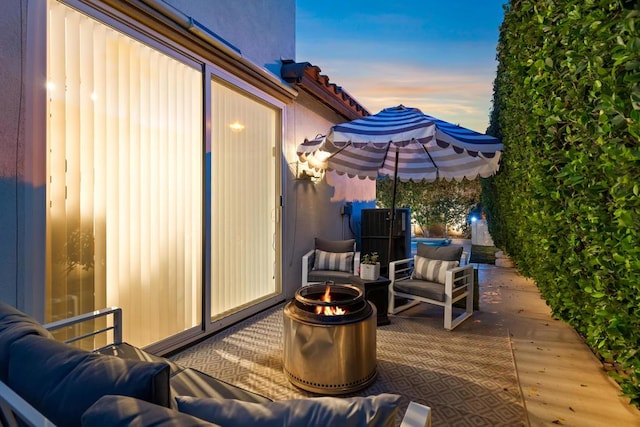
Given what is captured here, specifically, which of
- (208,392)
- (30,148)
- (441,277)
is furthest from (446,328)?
(30,148)

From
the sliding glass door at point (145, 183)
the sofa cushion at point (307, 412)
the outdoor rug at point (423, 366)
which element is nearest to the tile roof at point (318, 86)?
the sliding glass door at point (145, 183)

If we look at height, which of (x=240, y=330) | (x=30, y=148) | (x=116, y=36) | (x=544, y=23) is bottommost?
(x=240, y=330)

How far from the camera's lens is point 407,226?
7.09m

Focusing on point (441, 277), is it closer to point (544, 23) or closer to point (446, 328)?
point (446, 328)

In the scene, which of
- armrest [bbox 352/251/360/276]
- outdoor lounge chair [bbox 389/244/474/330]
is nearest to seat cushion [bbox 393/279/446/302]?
outdoor lounge chair [bbox 389/244/474/330]

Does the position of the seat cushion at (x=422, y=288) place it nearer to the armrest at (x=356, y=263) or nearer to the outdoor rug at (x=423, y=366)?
the outdoor rug at (x=423, y=366)

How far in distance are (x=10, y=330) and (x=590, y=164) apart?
3251mm

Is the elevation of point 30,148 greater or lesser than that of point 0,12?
lesser

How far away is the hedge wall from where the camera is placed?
1.75m

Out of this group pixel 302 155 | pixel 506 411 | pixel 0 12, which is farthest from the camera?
pixel 302 155

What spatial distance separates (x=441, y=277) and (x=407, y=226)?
2901mm

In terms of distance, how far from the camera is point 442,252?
4484mm

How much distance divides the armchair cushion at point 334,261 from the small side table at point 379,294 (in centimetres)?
65

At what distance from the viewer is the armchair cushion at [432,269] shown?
4258mm
